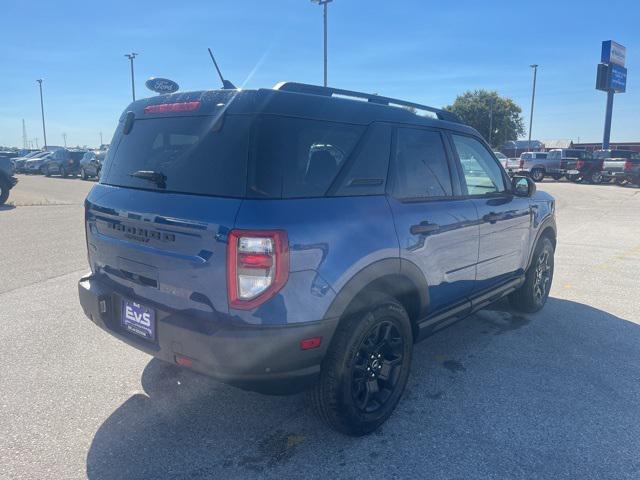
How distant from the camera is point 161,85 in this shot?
11.7 ft

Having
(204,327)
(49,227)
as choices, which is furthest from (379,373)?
(49,227)

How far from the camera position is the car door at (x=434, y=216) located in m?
3.09

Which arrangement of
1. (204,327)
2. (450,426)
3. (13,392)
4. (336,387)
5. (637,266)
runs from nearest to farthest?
(204,327)
(336,387)
(450,426)
(13,392)
(637,266)

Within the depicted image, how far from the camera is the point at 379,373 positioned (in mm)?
3018

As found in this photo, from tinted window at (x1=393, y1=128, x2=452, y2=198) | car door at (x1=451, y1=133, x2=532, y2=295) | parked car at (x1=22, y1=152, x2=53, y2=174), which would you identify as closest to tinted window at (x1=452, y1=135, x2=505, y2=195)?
car door at (x1=451, y1=133, x2=532, y2=295)

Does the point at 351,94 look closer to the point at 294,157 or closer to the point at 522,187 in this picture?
the point at 294,157

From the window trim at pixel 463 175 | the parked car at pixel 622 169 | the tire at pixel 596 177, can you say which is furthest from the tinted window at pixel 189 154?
the tire at pixel 596 177

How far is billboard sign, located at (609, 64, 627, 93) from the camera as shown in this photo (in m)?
34.0

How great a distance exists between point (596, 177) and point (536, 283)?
25.9 m

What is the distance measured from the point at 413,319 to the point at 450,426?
69 centimetres

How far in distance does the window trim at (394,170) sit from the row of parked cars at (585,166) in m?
24.0

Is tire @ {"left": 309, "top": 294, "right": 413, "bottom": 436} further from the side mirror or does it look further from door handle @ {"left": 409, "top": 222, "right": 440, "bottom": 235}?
the side mirror

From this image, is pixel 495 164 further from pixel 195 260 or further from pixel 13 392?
pixel 13 392

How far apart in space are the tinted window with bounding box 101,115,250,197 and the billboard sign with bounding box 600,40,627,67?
3887 centimetres
